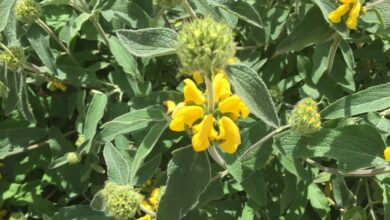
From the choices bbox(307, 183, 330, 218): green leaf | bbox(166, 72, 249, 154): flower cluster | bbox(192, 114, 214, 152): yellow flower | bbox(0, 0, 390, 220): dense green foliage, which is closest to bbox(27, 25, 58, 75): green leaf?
bbox(0, 0, 390, 220): dense green foliage

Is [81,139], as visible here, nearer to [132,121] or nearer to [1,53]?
[1,53]

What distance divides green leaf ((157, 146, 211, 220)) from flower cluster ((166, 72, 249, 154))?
0.13m

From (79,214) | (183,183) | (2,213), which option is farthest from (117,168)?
(2,213)

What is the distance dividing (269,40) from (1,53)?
1.38m

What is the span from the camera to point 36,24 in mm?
2258

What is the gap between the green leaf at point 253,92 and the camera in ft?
3.86

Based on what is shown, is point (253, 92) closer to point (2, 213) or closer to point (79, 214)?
point (79, 214)

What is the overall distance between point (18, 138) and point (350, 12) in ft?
6.48

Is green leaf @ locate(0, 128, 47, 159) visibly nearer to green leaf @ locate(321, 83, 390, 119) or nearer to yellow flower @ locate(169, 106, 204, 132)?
yellow flower @ locate(169, 106, 204, 132)

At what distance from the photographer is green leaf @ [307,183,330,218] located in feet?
7.06

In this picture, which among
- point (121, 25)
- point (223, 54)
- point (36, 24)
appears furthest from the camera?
point (121, 25)

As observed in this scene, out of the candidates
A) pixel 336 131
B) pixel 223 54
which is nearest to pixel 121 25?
pixel 336 131

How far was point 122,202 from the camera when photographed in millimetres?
1678

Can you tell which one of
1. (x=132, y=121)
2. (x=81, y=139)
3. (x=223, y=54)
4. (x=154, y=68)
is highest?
(x=223, y=54)
